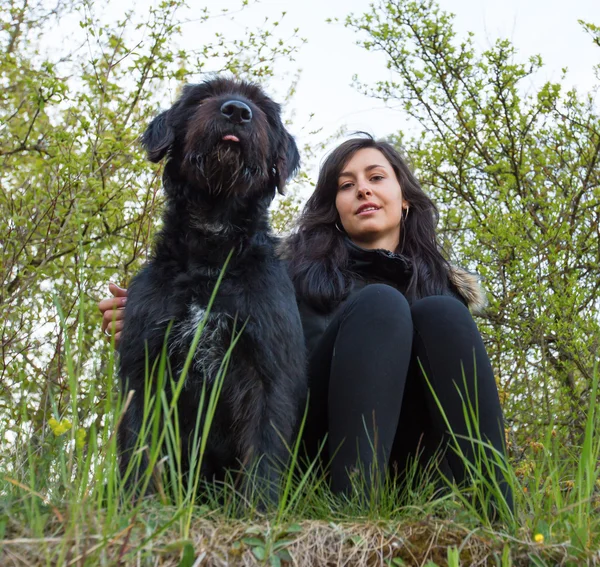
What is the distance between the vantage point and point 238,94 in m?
2.82

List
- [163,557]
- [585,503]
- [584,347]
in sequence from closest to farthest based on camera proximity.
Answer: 1. [163,557]
2. [585,503]
3. [584,347]

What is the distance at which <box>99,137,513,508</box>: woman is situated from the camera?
7.17ft

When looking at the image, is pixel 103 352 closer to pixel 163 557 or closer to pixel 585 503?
pixel 163 557

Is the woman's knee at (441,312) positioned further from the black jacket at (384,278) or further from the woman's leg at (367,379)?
the black jacket at (384,278)

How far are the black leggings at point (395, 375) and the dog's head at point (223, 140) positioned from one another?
649mm

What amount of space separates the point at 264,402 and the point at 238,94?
125cm

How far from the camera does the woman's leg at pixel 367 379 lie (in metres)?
2.16

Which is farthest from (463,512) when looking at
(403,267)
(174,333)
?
(403,267)

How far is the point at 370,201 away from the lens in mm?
3240

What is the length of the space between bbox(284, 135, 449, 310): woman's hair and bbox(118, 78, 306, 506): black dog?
0.42 metres

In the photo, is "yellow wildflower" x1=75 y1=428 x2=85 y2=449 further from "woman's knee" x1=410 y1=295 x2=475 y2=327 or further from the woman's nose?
the woman's nose

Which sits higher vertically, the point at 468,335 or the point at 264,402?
the point at 468,335

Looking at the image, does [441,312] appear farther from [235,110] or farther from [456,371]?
[235,110]

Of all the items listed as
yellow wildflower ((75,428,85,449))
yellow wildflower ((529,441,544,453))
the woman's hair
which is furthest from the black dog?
yellow wildflower ((529,441,544,453))
